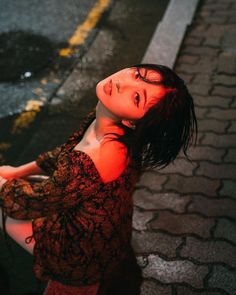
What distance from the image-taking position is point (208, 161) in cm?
375

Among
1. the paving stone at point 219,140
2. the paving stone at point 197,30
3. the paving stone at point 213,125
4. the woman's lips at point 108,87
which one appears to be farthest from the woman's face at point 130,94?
the paving stone at point 197,30

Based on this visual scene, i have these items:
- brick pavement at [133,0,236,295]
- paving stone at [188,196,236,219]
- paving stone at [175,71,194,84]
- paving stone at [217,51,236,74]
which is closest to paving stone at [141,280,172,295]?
brick pavement at [133,0,236,295]

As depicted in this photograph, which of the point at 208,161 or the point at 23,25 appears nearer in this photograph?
the point at 208,161

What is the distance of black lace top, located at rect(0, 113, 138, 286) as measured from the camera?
2070 mm

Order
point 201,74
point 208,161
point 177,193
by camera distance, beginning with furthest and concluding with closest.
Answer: point 201,74, point 208,161, point 177,193

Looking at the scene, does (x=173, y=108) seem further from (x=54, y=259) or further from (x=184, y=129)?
(x=54, y=259)

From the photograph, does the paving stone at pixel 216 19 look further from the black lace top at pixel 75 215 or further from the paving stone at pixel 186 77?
the black lace top at pixel 75 215

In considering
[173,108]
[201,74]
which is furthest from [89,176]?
[201,74]

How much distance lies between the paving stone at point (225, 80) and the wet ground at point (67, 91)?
1024 mm

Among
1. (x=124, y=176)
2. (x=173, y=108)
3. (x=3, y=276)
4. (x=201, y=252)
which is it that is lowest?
(x=201, y=252)

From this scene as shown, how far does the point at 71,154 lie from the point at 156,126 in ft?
1.53

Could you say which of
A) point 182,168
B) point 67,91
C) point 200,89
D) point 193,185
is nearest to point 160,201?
point 193,185

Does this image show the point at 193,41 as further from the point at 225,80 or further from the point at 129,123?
the point at 129,123

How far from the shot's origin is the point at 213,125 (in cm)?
412
